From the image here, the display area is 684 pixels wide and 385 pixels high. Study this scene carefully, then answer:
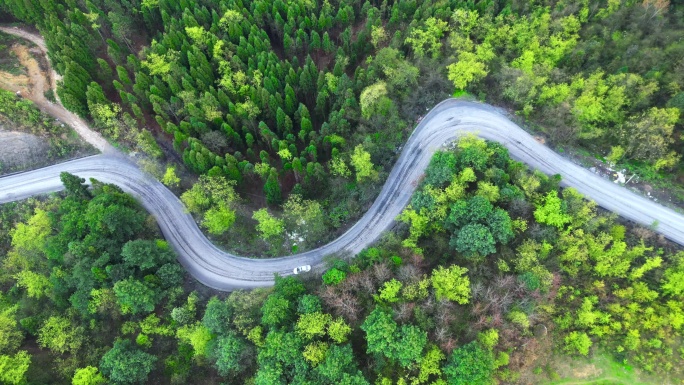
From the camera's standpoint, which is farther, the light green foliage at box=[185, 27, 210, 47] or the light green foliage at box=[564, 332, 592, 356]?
the light green foliage at box=[185, 27, 210, 47]

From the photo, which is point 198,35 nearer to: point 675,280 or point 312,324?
point 312,324

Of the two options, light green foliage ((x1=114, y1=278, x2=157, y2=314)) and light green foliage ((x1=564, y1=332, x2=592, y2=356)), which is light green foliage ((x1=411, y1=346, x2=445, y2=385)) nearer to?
light green foliage ((x1=564, y1=332, x2=592, y2=356))

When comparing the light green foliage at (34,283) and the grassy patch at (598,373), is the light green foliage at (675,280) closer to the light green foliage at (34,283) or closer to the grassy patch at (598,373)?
the grassy patch at (598,373)

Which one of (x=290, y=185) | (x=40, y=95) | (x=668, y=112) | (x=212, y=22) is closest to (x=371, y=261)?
(x=290, y=185)

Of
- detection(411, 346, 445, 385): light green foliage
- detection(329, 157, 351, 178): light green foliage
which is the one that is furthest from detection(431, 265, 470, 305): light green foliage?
detection(329, 157, 351, 178): light green foliage

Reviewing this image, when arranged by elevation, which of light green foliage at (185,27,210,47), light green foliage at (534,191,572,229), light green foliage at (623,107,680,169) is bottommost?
light green foliage at (534,191,572,229)

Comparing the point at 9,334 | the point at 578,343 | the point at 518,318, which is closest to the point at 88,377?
the point at 9,334

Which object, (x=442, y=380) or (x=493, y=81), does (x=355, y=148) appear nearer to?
(x=493, y=81)
